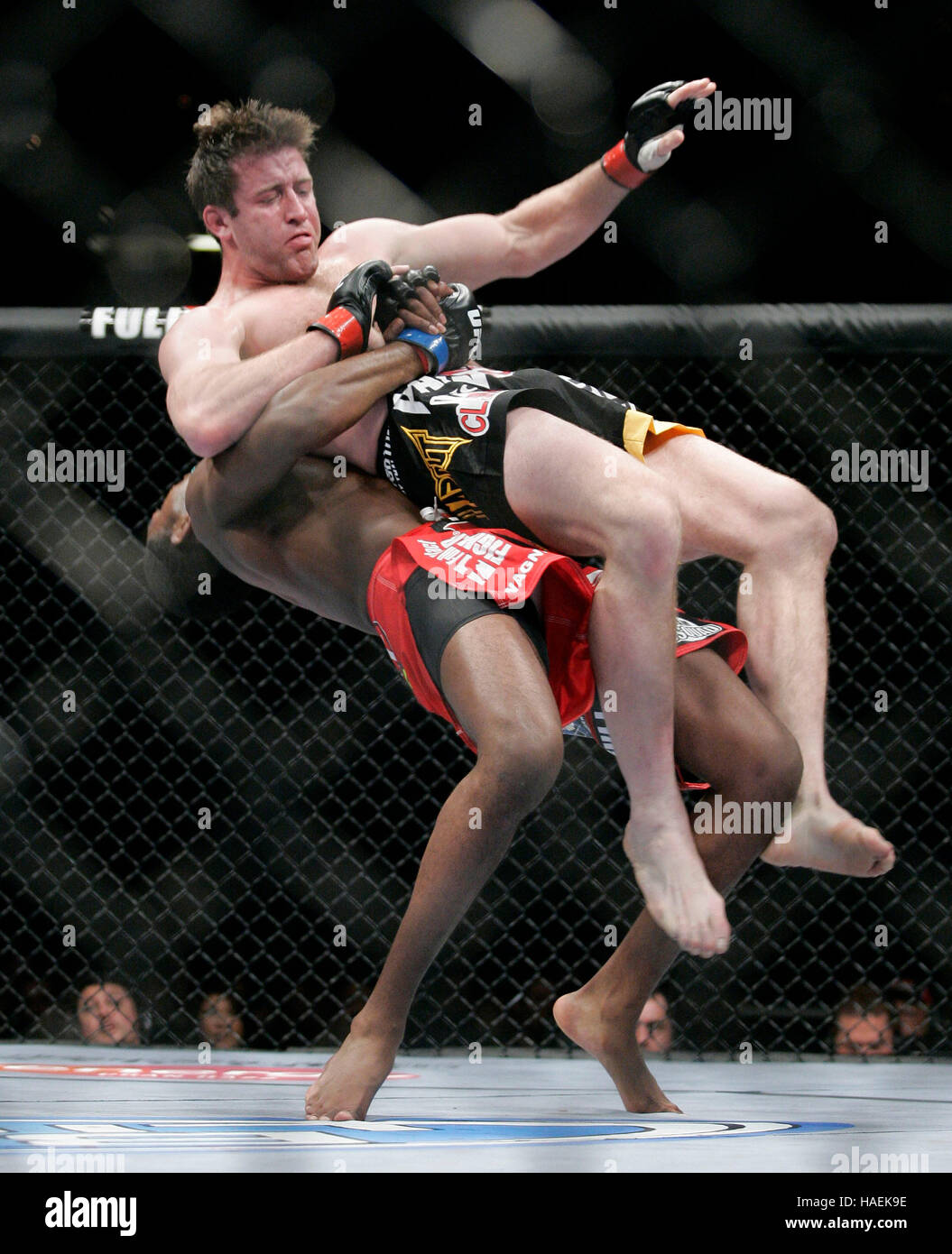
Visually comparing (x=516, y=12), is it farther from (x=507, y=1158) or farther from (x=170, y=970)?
(x=170, y=970)

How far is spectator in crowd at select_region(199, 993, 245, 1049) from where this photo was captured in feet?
9.06

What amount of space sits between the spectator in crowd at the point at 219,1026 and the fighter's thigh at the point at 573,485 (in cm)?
169

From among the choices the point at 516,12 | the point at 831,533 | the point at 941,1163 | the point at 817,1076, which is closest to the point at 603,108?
the point at 516,12

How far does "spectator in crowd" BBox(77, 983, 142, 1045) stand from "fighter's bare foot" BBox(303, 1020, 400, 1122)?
156 centimetres

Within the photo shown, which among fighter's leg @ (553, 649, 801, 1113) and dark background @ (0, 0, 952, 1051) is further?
dark background @ (0, 0, 952, 1051)

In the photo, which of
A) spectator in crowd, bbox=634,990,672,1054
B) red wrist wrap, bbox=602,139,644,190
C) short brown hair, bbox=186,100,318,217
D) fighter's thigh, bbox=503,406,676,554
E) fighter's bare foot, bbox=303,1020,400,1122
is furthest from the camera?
spectator in crowd, bbox=634,990,672,1054

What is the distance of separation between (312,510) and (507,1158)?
805 millimetres

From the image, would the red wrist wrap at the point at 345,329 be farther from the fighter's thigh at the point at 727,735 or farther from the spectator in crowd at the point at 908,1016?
the spectator in crowd at the point at 908,1016

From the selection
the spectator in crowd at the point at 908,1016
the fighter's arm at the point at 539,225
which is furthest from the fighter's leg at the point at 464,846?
the spectator in crowd at the point at 908,1016

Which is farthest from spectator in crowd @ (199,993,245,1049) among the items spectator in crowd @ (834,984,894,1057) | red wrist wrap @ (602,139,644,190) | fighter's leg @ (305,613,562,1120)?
red wrist wrap @ (602,139,644,190)

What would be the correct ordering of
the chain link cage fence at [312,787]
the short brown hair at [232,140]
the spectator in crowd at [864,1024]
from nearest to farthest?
1. the short brown hair at [232,140]
2. the spectator in crowd at [864,1024]
3. the chain link cage fence at [312,787]

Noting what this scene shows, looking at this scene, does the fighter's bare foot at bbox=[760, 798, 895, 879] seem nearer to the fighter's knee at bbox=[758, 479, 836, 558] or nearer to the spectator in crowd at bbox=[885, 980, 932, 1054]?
the fighter's knee at bbox=[758, 479, 836, 558]

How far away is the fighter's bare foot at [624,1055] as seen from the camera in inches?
58.3

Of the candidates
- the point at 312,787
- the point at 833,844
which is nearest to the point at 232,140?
the point at 833,844
